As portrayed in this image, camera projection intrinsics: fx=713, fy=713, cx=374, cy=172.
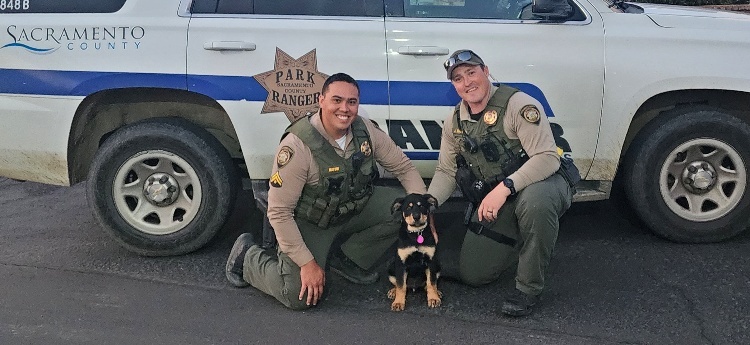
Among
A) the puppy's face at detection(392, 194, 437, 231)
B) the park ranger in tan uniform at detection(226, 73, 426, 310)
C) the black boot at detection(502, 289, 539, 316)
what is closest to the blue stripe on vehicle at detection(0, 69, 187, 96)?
the park ranger in tan uniform at detection(226, 73, 426, 310)

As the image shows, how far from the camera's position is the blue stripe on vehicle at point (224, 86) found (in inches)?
152

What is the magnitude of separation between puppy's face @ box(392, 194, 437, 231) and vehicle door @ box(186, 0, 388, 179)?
0.72 m

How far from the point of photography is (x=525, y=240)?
335 centimetres

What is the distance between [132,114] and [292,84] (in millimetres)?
1022

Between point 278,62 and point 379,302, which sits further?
point 278,62

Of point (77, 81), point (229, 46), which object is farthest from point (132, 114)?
point (229, 46)

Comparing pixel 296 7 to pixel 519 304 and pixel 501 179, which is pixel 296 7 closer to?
pixel 501 179

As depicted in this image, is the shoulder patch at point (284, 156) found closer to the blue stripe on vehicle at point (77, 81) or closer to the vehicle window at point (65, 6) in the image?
the blue stripe on vehicle at point (77, 81)

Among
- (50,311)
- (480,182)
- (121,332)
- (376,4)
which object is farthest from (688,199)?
(50,311)

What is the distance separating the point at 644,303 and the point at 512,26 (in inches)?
62.6

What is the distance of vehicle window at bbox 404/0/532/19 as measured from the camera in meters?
3.93

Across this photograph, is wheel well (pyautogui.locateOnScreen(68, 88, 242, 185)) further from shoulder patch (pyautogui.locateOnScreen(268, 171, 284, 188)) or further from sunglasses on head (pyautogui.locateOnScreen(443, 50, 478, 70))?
sunglasses on head (pyautogui.locateOnScreen(443, 50, 478, 70))

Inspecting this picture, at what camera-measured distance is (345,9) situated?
393 cm

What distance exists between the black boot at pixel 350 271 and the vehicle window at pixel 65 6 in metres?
1.82
